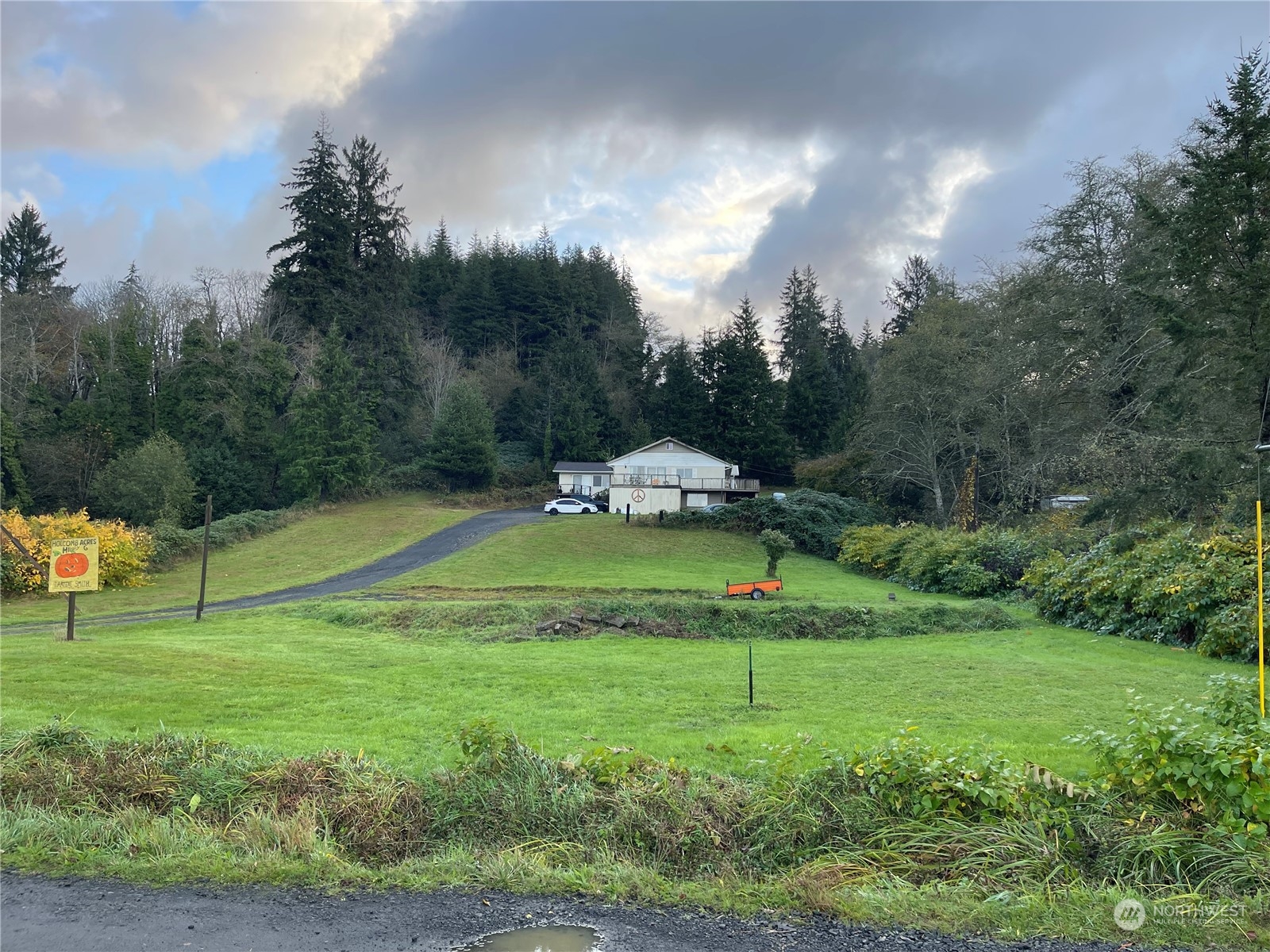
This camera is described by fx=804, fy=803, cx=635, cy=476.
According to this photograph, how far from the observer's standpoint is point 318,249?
6259 centimetres

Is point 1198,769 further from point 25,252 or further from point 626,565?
point 25,252

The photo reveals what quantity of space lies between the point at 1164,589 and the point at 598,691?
11.7 metres

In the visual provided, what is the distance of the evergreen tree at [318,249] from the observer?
61.9m

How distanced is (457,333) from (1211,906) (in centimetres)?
7677

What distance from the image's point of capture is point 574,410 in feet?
214

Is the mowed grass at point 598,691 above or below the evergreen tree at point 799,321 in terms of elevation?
below

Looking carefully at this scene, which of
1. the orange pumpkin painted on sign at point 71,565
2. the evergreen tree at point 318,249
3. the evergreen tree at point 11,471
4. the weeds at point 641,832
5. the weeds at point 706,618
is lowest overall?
the weeds at point 706,618

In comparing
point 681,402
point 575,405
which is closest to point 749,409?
point 681,402

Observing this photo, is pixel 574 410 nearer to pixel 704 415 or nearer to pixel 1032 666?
pixel 704 415

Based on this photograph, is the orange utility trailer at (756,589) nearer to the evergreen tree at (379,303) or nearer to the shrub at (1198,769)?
the shrub at (1198,769)

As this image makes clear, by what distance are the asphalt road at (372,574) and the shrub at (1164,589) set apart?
22180mm

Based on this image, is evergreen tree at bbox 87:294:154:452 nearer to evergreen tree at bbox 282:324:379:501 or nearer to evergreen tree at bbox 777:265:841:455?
evergreen tree at bbox 282:324:379:501

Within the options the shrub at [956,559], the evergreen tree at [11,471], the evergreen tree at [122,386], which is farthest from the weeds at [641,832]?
the evergreen tree at [122,386]

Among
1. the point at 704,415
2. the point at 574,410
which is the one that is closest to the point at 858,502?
the point at 704,415
